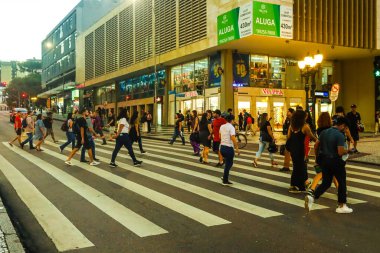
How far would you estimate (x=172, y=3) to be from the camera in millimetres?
37594

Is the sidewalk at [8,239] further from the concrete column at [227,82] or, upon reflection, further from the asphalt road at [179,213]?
the concrete column at [227,82]

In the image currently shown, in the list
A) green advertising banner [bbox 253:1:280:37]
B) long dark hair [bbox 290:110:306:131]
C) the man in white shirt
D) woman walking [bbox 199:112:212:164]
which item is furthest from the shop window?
long dark hair [bbox 290:110:306:131]

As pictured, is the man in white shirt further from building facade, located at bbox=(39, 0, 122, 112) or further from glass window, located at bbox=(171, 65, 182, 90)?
building facade, located at bbox=(39, 0, 122, 112)

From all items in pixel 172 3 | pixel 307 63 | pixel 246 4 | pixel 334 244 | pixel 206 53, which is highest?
pixel 172 3

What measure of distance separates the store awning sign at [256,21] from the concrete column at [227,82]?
3.07 meters

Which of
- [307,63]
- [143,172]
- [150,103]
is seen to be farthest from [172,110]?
[143,172]

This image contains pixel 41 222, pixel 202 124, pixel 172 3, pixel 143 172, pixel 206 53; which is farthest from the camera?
pixel 172 3

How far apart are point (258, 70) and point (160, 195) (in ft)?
92.7

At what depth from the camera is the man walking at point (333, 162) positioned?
22.0 feet

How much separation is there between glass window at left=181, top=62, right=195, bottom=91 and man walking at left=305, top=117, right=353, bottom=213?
31.2 m

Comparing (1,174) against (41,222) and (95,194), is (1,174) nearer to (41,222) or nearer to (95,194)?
(95,194)

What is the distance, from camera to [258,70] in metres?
35.0

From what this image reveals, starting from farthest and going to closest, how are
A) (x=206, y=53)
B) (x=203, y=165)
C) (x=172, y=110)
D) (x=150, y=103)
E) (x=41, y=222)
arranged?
(x=150, y=103)
(x=172, y=110)
(x=206, y=53)
(x=203, y=165)
(x=41, y=222)

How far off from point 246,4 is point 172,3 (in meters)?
11.7
